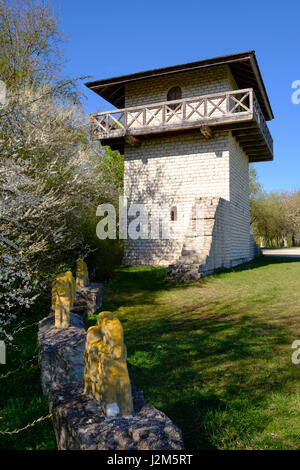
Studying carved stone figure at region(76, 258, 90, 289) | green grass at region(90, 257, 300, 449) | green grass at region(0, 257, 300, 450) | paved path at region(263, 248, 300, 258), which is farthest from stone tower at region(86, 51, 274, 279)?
paved path at region(263, 248, 300, 258)

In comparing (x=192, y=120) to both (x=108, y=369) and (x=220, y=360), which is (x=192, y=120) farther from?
(x=108, y=369)

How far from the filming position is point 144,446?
1972 millimetres

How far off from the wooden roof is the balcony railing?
91 centimetres

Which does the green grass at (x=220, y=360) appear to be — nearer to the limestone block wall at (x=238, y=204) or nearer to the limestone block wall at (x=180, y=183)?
the limestone block wall at (x=180, y=183)

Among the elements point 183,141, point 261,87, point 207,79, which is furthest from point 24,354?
point 261,87

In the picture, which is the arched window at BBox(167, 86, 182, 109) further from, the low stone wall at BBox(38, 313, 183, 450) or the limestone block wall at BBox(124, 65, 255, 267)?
the low stone wall at BBox(38, 313, 183, 450)

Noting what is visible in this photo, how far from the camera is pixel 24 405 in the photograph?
3475 millimetres

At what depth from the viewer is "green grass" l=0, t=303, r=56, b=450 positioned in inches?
112

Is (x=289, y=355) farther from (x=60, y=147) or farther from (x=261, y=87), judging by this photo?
(x=261, y=87)

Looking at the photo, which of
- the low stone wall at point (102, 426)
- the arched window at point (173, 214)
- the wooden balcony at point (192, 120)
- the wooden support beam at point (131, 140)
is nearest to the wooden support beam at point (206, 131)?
the wooden balcony at point (192, 120)

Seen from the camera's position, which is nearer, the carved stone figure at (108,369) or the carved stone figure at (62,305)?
the carved stone figure at (108,369)

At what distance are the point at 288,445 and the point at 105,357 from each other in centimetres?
159

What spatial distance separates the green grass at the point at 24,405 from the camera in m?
2.85

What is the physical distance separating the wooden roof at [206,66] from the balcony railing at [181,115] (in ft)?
2.97
